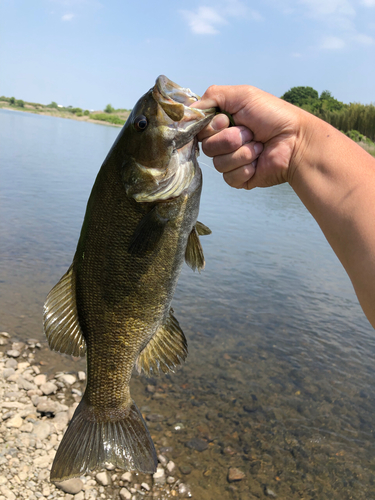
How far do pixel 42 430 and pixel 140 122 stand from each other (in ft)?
11.6

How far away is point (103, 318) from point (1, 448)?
101 inches

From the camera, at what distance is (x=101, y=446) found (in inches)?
87.0

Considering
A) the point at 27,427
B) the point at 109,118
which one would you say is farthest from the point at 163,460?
the point at 109,118

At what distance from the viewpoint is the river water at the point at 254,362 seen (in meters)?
4.36

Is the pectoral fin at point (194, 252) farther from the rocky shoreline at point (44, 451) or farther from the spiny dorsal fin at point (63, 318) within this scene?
the rocky shoreline at point (44, 451)

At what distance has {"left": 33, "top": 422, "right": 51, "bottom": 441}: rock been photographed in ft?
13.1

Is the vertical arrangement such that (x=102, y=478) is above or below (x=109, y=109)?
below

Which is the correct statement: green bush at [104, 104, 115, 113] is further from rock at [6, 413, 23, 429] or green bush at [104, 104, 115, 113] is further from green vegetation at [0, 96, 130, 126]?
rock at [6, 413, 23, 429]

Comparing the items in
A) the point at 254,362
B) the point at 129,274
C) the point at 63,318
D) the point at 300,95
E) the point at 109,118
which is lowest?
the point at 254,362

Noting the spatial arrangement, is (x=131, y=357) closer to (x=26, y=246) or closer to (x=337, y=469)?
(x=337, y=469)

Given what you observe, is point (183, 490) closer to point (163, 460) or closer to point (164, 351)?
point (163, 460)

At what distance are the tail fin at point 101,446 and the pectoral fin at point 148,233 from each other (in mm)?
1054

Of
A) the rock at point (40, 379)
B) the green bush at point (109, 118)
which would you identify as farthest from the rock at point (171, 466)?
the green bush at point (109, 118)

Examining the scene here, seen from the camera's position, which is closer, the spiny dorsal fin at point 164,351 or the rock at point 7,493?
the spiny dorsal fin at point 164,351
